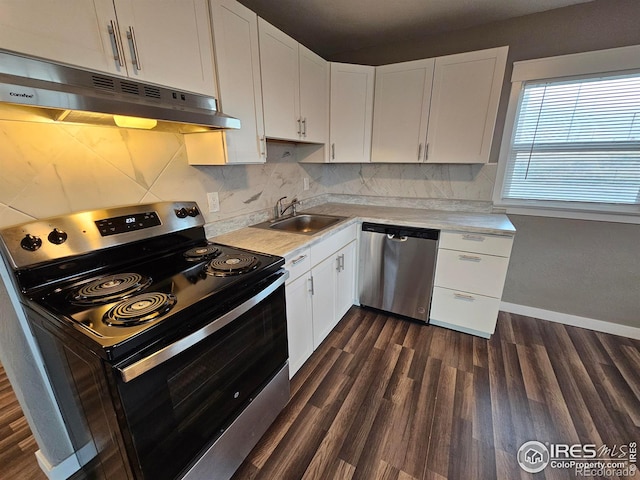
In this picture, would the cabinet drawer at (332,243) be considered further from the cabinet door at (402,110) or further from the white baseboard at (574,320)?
the white baseboard at (574,320)

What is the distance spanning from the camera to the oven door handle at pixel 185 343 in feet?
2.46

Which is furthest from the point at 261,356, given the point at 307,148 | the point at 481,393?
the point at 307,148

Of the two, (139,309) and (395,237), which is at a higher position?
(139,309)

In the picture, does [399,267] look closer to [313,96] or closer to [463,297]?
[463,297]

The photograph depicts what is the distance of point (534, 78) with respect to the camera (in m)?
2.18

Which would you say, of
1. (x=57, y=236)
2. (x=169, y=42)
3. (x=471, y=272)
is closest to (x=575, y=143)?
(x=471, y=272)

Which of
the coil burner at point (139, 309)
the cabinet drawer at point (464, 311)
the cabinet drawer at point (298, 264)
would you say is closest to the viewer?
the coil burner at point (139, 309)

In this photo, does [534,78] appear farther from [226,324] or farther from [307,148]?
[226,324]

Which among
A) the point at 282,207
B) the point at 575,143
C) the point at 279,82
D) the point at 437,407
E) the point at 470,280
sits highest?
the point at 279,82

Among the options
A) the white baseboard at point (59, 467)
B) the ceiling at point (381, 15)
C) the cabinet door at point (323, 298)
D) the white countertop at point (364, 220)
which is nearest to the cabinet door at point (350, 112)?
the ceiling at point (381, 15)

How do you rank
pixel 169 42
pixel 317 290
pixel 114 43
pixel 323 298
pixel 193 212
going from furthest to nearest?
pixel 323 298 → pixel 317 290 → pixel 193 212 → pixel 169 42 → pixel 114 43

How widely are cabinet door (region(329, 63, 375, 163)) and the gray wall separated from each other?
0.52m

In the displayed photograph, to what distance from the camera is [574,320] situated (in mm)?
2398

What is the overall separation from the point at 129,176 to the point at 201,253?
0.52m
